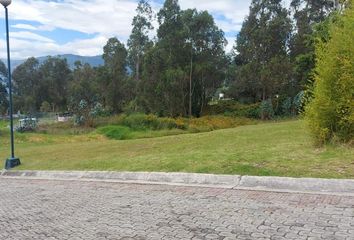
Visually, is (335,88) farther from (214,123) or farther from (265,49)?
(265,49)

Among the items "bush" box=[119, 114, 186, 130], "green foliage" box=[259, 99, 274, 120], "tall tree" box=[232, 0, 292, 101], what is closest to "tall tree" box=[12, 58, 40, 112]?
"bush" box=[119, 114, 186, 130]

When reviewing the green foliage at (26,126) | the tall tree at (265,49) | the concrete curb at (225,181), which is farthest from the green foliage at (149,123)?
the concrete curb at (225,181)

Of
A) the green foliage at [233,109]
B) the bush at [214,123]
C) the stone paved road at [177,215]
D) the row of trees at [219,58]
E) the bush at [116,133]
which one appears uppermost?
the row of trees at [219,58]

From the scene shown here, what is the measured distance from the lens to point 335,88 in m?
10.7

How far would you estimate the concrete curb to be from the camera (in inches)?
301

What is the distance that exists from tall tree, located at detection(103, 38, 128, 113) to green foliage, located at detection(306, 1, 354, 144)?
58531mm

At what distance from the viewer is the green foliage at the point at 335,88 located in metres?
10.4

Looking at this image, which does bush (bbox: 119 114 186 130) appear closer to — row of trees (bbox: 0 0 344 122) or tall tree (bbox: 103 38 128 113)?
row of trees (bbox: 0 0 344 122)

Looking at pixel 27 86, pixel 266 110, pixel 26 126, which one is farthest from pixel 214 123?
pixel 27 86

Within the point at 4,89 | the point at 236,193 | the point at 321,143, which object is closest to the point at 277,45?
the point at 321,143

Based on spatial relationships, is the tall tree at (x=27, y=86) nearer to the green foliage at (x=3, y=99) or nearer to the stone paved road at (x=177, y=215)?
the green foliage at (x=3, y=99)

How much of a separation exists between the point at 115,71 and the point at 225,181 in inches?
2439

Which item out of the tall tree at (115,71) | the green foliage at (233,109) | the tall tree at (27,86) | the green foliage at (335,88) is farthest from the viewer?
the tall tree at (27,86)

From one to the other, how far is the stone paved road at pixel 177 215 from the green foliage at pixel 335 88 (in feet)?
12.4
